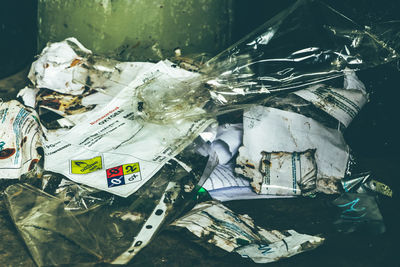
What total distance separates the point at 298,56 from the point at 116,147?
0.54 meters

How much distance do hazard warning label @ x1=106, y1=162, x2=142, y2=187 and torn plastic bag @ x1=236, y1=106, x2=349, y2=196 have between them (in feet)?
0.84

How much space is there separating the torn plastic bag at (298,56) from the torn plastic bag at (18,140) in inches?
18.9

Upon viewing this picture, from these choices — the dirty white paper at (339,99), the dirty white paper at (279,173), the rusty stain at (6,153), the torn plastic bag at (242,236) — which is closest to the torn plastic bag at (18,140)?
the rusty stain at (6,153)

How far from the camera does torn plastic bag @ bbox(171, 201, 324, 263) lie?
0.73 meters

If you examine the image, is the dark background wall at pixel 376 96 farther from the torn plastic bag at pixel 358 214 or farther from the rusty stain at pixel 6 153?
the rusty stain at pixel 6 153

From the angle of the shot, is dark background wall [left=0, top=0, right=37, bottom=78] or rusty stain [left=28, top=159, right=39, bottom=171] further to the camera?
dark background wall [left=0, top=0, right=37, bottom=78]

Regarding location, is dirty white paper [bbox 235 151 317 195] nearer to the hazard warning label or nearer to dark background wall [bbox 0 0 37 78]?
the hazard warning label

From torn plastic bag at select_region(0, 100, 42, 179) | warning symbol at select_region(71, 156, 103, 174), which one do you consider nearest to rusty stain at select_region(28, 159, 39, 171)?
torn plastic bag at select_region(0, 100, 42, 179)

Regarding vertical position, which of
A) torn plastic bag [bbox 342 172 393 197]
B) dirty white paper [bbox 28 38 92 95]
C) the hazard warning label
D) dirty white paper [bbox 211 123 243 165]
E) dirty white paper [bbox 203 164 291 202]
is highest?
dirty white paper [bbox 28 38 92 95]

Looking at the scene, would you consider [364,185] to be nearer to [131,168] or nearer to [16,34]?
[131,168]

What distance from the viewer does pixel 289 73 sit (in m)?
0.98

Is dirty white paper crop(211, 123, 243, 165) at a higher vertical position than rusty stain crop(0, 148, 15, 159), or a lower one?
higher

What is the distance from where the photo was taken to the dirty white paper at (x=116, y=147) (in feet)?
2.64

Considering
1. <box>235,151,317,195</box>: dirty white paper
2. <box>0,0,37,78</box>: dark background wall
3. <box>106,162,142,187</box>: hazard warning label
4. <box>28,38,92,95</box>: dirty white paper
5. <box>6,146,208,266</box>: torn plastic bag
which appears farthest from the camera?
<box>0,0,37,78</box>: dark background wall
